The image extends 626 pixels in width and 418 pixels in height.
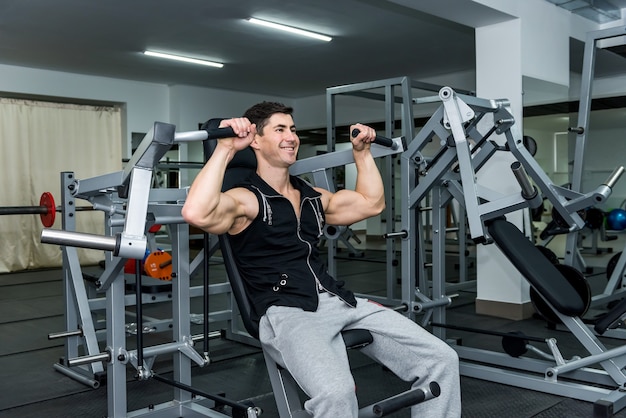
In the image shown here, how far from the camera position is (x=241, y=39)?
5.47 metres

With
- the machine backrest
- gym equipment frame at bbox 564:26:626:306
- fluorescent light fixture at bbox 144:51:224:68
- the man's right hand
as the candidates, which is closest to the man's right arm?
the man's right hand

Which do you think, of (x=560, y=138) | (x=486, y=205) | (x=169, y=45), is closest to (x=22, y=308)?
(x=169, y=45)

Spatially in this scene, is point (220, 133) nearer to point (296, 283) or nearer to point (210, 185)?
point (210, 185)

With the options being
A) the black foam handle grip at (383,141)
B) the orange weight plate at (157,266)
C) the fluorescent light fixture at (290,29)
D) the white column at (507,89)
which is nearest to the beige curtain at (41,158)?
the fluorescent light fixture at (290,29)

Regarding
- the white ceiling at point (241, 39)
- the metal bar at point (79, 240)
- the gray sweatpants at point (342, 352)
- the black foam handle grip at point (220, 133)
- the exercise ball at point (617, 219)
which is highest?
the white ceiling at point (241, 39)

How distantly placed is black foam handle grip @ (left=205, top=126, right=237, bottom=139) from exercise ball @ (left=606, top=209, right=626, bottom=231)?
4.92 metres

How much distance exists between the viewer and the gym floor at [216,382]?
2381mm

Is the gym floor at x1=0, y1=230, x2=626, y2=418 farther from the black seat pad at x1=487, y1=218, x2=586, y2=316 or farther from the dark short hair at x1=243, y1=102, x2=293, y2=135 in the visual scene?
the dark short hair at x1=243, y1=102, x2=293, y2=135

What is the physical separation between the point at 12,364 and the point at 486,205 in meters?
2.43

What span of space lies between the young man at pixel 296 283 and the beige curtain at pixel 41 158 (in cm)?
480

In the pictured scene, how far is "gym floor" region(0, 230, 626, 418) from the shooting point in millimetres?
2381

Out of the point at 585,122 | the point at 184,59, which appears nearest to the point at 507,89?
the point at 585,122

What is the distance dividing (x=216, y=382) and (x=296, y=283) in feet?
3.98

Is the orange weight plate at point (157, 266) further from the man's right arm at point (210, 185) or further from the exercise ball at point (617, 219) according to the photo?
the exercise ball at point (617, 219)
